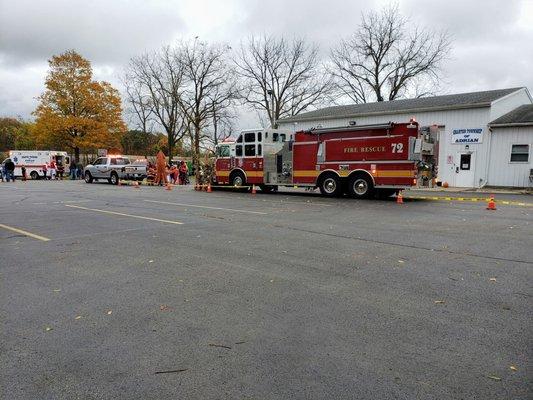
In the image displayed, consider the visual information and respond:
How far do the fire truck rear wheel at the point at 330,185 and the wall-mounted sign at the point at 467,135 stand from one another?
423 inches

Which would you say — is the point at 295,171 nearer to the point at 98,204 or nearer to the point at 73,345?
the point at 98,204

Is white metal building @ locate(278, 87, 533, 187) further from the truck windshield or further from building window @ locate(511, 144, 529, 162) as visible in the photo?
the truck windshield

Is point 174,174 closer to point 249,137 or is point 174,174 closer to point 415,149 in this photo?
point 249,137

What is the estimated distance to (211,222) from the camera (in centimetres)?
975

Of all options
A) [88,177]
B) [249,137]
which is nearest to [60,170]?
[88,177]

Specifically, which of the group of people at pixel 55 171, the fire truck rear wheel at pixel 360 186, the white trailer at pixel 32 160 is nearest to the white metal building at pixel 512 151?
the fire truck rear wheel at pixel 360 186

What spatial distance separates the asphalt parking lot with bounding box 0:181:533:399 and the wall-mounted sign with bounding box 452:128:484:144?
16932mm

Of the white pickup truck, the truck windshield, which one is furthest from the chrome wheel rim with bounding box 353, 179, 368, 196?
the white pickup truck

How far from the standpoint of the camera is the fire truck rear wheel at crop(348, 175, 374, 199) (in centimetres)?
1608

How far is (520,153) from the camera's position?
21.9m

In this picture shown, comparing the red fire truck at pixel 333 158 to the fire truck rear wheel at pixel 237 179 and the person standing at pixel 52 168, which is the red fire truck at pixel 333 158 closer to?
the fire truck rear wheel at pixel 237 179

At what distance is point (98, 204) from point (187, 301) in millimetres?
10733

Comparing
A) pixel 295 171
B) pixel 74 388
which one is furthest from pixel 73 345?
pixel 295 171

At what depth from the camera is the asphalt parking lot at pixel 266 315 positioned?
2.80 metres
